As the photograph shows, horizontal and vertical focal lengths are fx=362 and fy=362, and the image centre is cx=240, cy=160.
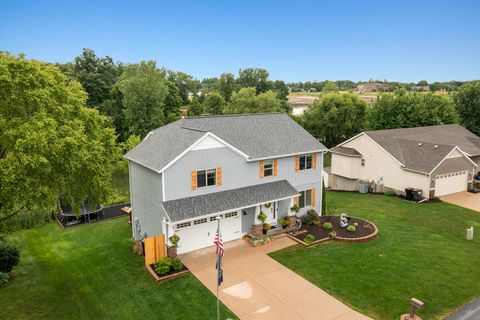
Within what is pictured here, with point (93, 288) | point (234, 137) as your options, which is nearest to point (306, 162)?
point (234, 137)

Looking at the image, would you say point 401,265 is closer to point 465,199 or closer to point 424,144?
point 465,199

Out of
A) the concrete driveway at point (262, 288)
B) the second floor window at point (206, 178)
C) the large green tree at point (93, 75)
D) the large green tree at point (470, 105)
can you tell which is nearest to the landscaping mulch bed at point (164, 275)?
the concrete driveway at point (262, 288)

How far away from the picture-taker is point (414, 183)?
30.0 metres

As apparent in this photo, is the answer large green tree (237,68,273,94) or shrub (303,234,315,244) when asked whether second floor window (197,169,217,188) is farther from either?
large green tree (237,68,273,94)

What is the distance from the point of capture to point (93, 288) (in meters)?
16.5

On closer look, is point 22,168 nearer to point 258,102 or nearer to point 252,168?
point 252,168

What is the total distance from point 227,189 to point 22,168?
33.6 ft

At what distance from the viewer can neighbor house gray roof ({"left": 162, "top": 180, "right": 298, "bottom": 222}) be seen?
18.3 metres

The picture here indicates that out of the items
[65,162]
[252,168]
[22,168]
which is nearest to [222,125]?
[252,168]

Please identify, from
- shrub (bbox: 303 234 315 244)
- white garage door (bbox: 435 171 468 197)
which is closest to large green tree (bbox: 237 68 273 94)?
white garage door (bbox: 435 171 468 197)

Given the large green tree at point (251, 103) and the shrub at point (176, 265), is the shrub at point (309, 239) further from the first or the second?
the large green tree at point (251, 103)

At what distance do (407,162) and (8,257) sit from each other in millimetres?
28985

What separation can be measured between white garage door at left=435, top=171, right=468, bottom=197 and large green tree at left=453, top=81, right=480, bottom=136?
23118 mm

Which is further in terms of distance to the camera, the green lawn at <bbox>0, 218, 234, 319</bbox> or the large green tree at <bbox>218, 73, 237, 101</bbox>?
the large green tree at <bbox>218, 73, 237, 101</bbox>
